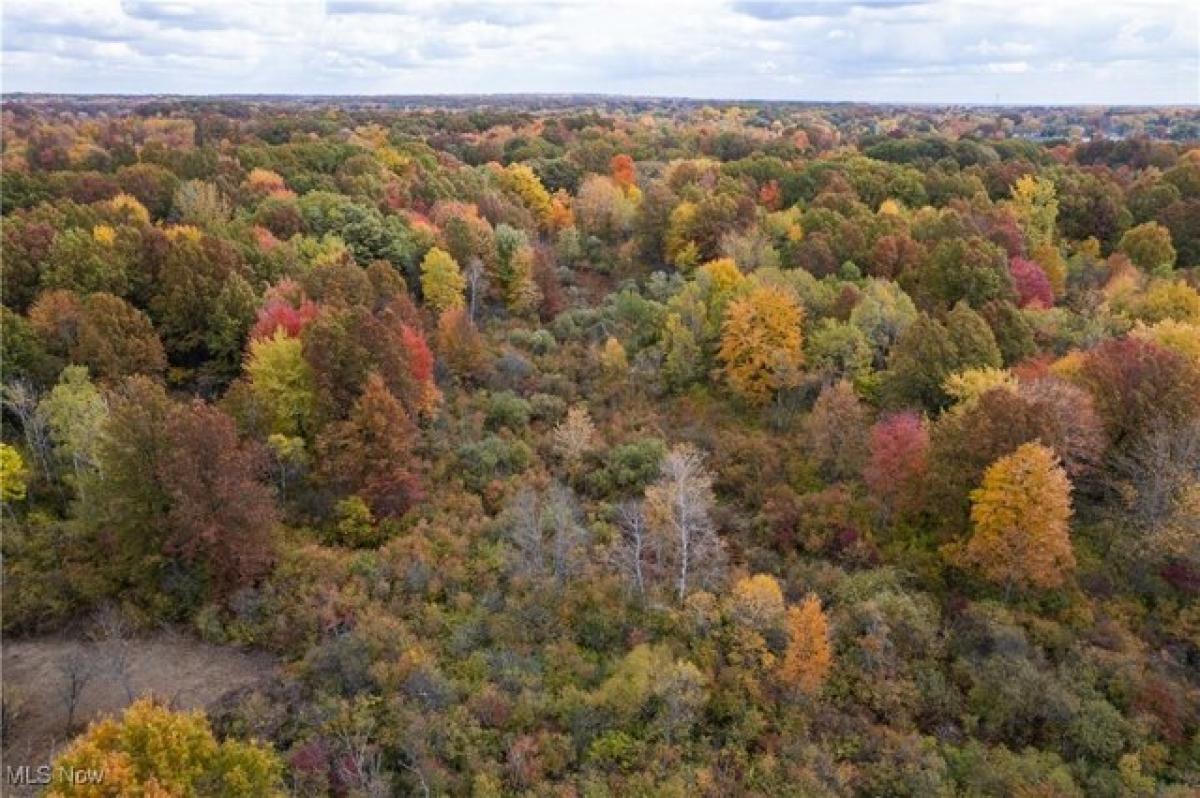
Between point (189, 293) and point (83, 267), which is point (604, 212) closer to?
point (189, 293)

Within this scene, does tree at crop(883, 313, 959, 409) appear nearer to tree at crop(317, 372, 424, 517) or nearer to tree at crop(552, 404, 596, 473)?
tree at crop(552, 404, 596, 473)

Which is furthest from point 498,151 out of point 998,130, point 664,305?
point 998,130

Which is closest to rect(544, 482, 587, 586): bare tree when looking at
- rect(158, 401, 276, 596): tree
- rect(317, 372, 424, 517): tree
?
rect(317, 372, 424, 517): tree

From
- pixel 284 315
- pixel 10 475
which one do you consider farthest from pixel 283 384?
pixel 10 475

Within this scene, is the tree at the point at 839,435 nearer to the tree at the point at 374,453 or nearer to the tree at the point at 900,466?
the tree at the point at 900,466

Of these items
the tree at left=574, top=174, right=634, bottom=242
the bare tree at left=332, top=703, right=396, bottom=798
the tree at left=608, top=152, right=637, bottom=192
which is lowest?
the bare tree at left=332, top=703, right=396, bottom=798

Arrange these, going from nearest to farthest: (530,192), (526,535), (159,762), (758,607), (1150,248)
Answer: (159,762) → (758,607) → (526,535) → (1150,248) → (530,192)
